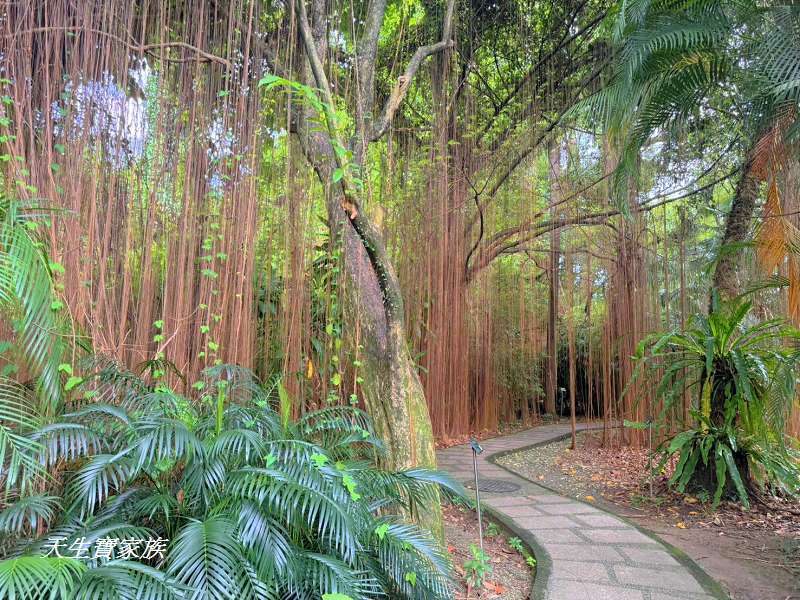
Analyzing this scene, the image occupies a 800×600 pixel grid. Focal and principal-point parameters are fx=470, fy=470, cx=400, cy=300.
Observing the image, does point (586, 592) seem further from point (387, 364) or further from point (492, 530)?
point (387, 364)

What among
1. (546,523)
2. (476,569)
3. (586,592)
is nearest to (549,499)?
(546,523)

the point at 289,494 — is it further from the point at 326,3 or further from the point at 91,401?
the point at 326,3

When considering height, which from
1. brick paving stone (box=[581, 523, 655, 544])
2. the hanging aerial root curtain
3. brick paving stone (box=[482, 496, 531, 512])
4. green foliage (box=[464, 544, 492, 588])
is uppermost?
the hanging aerial root curtain

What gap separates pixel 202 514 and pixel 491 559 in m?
1.24

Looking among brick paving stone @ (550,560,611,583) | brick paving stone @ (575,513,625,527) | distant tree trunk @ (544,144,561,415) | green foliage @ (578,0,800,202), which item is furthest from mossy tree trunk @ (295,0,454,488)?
distant tree trunk @ (544,144,561,415)

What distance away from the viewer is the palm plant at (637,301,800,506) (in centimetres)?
257

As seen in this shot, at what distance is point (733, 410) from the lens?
2.66 meters

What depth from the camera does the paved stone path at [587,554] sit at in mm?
1646

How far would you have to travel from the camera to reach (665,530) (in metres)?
2.43

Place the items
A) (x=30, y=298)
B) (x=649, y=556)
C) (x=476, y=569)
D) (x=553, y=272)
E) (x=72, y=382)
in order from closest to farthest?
(x=30, y=298) → (x=72, y=382) → (x=476, y=569) → (x=649, y=556) → (x=553, y=272)

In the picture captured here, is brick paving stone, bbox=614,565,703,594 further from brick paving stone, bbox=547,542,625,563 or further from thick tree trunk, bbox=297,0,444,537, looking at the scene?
thick tree trunk, bbox=297,0,444,537

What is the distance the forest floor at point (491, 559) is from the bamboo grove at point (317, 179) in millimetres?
831

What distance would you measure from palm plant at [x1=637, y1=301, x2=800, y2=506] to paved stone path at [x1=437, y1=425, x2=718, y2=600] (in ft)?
2.28

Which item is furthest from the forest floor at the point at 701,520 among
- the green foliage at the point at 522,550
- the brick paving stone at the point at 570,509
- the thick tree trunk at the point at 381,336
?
the thick tree trunk at the point at 381,336
